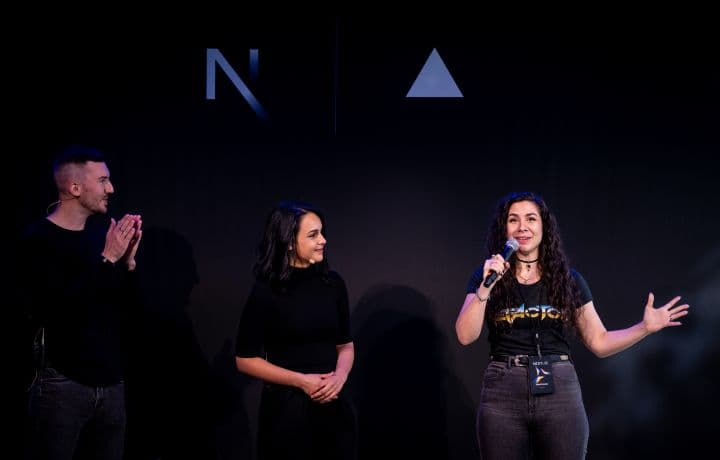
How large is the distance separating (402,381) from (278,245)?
142cm

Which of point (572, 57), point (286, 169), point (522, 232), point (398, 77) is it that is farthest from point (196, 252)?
point (572, 57)

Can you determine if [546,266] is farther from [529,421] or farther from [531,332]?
[529,421]

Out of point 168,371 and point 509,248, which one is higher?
point 509,248

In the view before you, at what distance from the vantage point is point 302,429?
2.56 meters

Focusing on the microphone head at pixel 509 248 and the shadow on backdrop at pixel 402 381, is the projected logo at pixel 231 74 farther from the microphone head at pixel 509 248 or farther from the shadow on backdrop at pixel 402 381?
the microphone head at pixel 509 248

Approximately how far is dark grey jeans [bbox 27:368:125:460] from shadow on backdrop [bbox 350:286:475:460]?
4.89ft

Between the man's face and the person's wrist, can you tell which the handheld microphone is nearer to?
the person's wrist

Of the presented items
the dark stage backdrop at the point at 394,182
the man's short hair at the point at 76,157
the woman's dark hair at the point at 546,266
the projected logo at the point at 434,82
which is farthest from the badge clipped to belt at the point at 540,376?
the man's short hair at the point at 76,157

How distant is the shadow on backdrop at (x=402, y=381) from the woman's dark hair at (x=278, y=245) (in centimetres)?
110

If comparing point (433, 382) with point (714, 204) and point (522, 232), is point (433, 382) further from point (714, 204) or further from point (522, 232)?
point (714, 204)

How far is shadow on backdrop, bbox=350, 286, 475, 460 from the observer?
3.78 meters

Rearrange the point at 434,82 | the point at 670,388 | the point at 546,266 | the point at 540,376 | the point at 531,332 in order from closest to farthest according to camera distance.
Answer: the point at 540,376 < the point at 531,332 < the point at 546,266 < the point at 670,388 < the point at 434,82

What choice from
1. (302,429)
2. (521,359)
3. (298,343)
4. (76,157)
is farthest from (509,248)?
(76,157)

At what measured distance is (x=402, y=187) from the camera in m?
3.85
